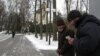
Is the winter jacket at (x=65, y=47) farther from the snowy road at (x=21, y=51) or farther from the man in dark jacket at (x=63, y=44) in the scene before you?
the snowy road at (x=21, y=51)


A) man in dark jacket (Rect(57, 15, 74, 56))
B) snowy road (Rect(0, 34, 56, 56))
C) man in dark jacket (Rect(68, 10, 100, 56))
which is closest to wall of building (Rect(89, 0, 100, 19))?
man in dark jacket (Rect(57, 15, 74, 56))

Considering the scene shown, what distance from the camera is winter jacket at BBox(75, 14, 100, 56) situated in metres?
4.82

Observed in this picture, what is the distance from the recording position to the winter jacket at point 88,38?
15.8ft

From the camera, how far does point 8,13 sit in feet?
457

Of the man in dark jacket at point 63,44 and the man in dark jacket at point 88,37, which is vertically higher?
the man in dark jacket at point 88,37

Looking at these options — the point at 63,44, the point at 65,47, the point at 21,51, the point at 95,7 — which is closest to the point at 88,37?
the point at 65,47

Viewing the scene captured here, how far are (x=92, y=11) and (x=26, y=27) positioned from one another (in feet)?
401

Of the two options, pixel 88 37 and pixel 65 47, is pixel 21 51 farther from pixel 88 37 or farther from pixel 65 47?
pixel 88 37

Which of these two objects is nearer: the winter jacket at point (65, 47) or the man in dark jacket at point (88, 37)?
the man in dark jacket at point (88, 37)

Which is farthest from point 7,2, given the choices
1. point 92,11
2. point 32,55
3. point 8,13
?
point 92,11

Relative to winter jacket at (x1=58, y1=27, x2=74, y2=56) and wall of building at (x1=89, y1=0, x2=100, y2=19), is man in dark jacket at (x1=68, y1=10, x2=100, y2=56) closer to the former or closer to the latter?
winter jacket at (x1=58, y1=27, x2=74, y2=56)

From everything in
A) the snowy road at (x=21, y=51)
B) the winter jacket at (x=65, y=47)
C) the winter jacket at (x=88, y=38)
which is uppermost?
the winter jacket at (x=88, y=38)

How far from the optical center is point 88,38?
15.9ft

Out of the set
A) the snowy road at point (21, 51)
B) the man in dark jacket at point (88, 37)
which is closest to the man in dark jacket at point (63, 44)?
the man in dark jacket at point (88, 37)
